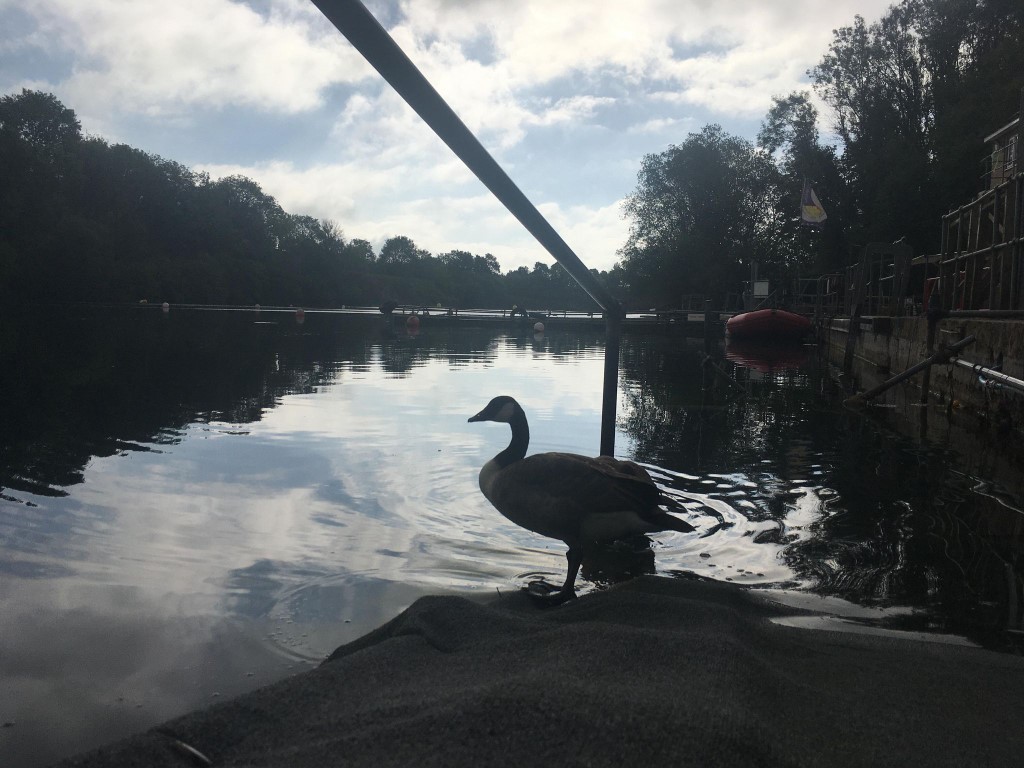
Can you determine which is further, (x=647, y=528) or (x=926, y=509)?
(x=926, y=509)

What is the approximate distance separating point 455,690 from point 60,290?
246 feet

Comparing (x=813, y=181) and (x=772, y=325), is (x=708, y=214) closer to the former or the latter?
(x=813, y=181)

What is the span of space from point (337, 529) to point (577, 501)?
1878 millimetres

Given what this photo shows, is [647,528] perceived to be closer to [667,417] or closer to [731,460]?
[731,460]

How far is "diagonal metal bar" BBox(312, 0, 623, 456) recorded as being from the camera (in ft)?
7.04

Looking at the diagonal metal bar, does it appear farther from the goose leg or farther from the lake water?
the lake water

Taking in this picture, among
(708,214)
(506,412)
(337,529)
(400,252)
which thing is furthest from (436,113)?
(400,252)

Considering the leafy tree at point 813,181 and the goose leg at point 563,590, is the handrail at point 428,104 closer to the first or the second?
the goose leg at point 563,590

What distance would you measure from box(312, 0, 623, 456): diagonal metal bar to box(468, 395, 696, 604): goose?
3.82 ft

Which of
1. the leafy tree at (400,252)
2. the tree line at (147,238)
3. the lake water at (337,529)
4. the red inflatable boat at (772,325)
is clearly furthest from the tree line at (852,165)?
the leafy tree at (400,252)

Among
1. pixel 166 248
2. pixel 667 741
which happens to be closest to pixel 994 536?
pixel 667 741

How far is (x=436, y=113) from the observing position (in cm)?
271

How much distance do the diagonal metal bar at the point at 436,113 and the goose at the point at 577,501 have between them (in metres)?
1.17

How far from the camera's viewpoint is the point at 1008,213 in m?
12.2
